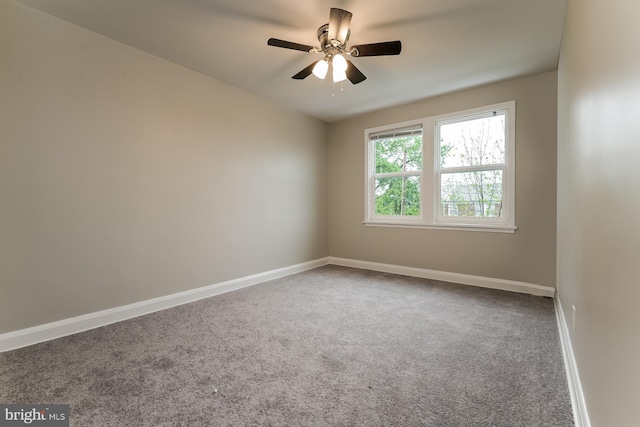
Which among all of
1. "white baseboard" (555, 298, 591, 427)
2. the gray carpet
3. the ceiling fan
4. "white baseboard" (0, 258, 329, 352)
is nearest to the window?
the gray carpet

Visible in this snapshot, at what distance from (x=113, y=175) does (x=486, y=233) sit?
4.16m

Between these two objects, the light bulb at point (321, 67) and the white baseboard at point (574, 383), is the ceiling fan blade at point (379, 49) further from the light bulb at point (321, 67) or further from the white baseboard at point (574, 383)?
the white baseboard at point (574, 383)

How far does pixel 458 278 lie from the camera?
3.80 meters

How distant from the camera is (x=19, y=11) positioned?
215 centimetres

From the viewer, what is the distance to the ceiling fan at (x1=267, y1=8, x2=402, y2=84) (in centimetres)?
207

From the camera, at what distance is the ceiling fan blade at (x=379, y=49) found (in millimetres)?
2160

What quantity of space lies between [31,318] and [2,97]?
5.44 feet

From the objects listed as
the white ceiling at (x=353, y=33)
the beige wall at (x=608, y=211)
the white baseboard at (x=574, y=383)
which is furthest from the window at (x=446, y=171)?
the beige wall at (x=608, y=211)

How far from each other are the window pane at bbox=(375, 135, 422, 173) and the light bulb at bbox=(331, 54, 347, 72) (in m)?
2.20

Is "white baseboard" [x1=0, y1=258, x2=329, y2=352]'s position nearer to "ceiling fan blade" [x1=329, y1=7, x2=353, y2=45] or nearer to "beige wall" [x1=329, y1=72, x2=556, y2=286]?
"beige wall" [x1=329, y1=72, x2=556, y2=286]

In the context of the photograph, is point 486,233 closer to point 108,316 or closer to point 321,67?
point 321,67

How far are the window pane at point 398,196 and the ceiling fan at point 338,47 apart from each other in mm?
2140

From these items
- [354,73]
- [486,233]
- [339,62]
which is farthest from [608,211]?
[486,233]

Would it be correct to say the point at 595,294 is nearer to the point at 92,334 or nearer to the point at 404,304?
the point at 404,304
